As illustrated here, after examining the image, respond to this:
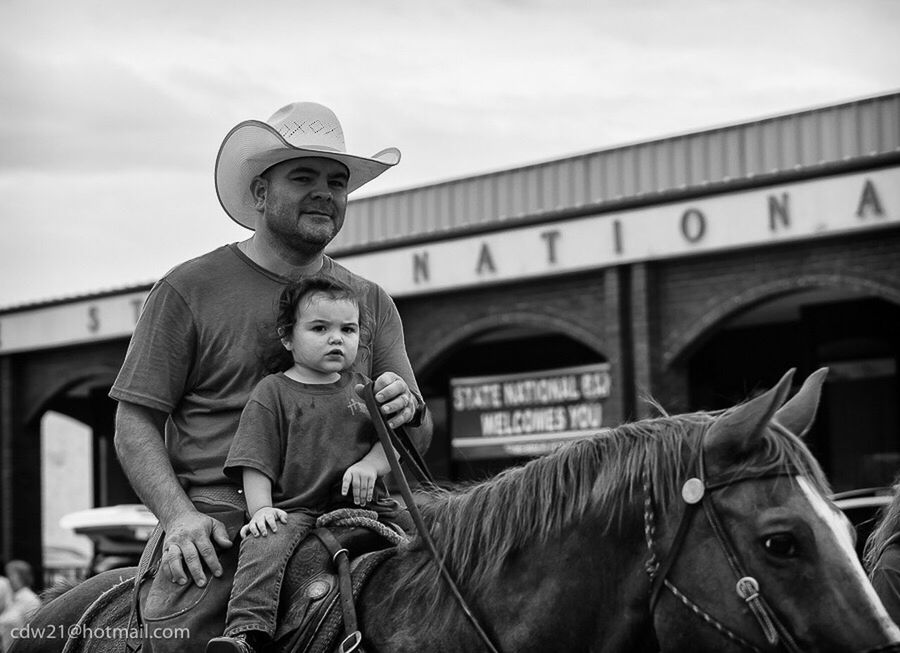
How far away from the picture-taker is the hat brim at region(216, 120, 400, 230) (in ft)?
13.0

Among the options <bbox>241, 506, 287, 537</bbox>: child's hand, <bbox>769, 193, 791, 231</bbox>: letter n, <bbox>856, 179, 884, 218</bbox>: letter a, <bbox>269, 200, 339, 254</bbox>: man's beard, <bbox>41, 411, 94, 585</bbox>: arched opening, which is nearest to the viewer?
<bbox>241, 506, 287, 537</bbox>: child's hand

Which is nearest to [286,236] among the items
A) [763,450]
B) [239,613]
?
[239,613]

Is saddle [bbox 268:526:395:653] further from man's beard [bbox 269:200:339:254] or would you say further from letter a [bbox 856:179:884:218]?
letter a [bbox 856:179:884:218]

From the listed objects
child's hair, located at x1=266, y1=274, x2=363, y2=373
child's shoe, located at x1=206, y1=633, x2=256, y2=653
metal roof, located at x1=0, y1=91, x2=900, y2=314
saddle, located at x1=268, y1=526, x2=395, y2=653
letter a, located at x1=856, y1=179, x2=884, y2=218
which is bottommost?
child's shoe, located at x1=206, y1=633, x2=256, y2=653

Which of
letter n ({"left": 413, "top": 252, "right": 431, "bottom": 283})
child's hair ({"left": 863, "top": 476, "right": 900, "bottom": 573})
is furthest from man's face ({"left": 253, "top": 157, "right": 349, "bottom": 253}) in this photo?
letter n ({"left": 413, "top": 252, "right": 431, "bottom": 283})

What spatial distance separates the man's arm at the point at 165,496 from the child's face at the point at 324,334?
510mm

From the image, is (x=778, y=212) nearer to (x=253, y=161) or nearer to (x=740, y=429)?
(x=253, y=161)

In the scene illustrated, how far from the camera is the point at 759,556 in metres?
2.72

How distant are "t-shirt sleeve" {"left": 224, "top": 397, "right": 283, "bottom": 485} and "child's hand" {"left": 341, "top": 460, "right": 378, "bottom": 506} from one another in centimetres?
20

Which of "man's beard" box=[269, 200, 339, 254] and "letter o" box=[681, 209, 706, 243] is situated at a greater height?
"letter o" box=[681, 209, 706, 243]

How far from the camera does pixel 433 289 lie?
18.2 meters

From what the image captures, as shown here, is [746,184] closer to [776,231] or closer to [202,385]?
[776,231]

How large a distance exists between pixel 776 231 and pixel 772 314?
353 centimetres

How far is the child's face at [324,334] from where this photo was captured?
3619mm
